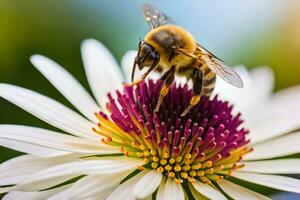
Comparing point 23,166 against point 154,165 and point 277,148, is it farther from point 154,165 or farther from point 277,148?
point 277,148

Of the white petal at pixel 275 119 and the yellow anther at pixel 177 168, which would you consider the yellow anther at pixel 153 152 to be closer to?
the yellow anther at pixel 177 168

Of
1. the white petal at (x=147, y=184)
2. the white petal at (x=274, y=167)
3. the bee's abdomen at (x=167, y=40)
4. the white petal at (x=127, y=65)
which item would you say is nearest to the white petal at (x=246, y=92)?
the white petal at (x=127, y=65)

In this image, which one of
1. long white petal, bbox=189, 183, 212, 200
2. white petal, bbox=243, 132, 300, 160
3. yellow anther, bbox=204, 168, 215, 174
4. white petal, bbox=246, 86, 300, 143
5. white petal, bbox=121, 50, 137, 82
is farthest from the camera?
white petal, bbox=121, 50, 137, 82

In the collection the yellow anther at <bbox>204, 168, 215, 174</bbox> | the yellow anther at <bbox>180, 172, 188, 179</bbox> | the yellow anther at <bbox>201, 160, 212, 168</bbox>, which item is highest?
the yellow anther at <bbox>201, 160, 212, 168</bbox>

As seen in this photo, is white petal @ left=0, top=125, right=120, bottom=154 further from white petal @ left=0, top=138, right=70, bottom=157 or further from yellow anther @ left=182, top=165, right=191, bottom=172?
yellow anther @ left=182, top=165, right=191, bottom=172

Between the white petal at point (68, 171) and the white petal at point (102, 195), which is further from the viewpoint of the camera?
the white petal at point (102, 195)

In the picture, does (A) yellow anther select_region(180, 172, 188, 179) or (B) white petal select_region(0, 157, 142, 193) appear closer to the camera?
(B) white petal select_region(0, 157, 142, 193)

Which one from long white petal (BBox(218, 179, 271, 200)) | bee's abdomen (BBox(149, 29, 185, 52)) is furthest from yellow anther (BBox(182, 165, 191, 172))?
bee's abdomen (BBox(149, 29, 185, 52))
